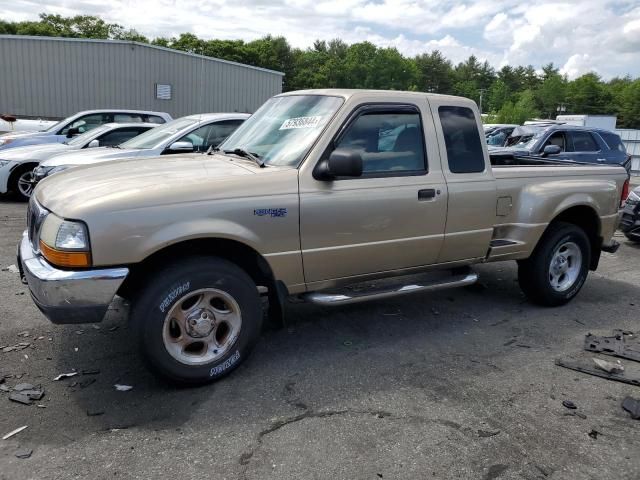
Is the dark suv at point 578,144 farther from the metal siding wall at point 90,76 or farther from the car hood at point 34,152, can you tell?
the metal siding wall at point 90,76

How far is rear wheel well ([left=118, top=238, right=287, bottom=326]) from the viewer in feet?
11.6

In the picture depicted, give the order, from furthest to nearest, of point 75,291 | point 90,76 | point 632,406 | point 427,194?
1. point 90,76
2. point 427,194
3. point 632,406
4. point 75,291

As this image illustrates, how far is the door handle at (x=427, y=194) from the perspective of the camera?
172 inches

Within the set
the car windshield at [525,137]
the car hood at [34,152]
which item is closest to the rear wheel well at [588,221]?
the car windshield at [525,137]

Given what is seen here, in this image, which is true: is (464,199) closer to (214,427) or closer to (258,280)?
(258,280)

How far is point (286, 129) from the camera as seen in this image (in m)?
4.30

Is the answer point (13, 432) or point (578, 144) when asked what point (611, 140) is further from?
point (13, 432)

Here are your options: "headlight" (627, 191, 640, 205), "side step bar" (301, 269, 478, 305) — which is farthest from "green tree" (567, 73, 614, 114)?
"side step bar" (301, 269, 478, 305)

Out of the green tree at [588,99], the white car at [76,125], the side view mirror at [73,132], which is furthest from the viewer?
the green tree at [588,99]

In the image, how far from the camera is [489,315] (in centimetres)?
534

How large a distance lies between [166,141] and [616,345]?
6.57 metres

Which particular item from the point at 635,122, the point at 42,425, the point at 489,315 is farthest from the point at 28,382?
the point at 635,122

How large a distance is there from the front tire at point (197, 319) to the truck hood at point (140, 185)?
0.45 meters

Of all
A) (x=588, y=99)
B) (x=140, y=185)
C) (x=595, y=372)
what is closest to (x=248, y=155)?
(x=140, y=185)
